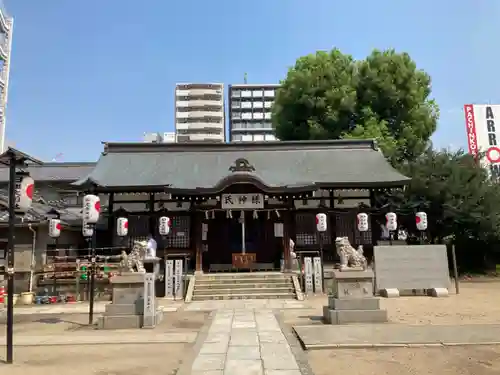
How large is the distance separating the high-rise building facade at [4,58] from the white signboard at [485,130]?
56.3 meters

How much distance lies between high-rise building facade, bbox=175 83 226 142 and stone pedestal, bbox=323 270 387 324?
77.4 meters

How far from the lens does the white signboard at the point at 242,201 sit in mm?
18688

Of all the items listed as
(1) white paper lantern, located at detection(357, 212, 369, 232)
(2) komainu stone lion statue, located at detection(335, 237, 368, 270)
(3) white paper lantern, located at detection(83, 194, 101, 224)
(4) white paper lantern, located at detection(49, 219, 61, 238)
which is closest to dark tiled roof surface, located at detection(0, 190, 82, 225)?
(4) white paper lantern, located at detection(49, 219, 61, 238)

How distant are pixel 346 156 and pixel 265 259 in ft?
26.5

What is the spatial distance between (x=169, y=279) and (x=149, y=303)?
22.1ft

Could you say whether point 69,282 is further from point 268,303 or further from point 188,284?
point 268,303

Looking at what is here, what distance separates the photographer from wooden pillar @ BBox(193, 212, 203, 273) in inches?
703

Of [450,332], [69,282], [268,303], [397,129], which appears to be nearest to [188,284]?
[268,303]

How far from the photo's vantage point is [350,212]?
1986 cm

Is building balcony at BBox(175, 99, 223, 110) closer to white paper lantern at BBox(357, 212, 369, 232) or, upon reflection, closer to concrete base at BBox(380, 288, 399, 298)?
white paper lantern at BBox(357, 212, 369, 232)

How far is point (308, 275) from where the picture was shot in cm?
1609

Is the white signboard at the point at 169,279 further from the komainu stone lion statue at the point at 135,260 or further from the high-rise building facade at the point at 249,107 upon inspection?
the high-rise building facade at the point at 249,107

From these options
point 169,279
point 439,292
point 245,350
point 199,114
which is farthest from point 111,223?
point 199,114

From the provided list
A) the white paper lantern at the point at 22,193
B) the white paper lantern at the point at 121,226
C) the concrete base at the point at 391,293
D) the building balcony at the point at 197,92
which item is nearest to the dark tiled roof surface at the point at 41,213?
the white paper lantern at the point at 121,226
